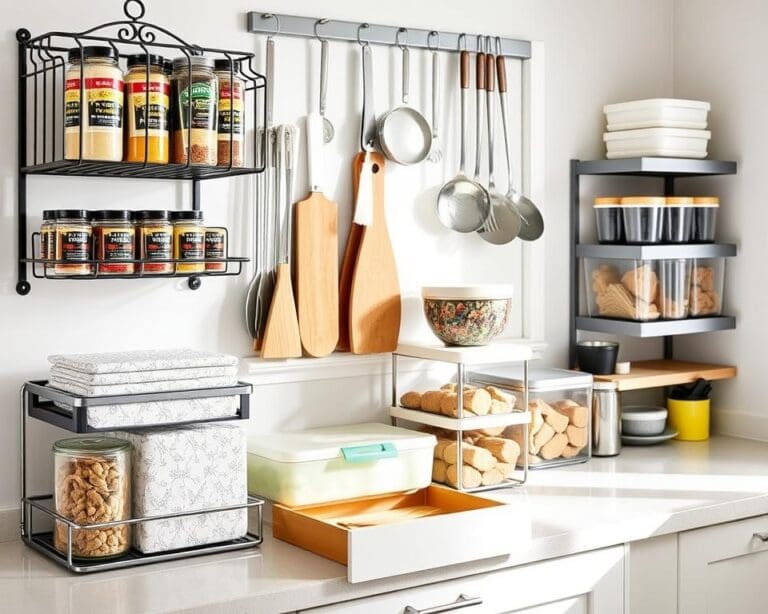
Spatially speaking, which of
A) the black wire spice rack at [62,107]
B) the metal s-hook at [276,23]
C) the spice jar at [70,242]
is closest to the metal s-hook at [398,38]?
the metal s-hook at [276,23]

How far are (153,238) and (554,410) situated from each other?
1086 millimetres

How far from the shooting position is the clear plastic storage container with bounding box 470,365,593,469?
8.70 ft

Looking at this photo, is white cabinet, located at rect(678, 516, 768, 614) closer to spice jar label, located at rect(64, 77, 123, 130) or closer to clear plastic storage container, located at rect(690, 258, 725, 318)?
clear plastic storage container, located at rect(690, 258, 725, 318)

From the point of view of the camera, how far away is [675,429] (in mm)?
3014

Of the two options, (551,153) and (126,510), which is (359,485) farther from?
(551,153)

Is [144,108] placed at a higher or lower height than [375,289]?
higher

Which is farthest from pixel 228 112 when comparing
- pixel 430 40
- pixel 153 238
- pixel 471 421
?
pixel 471 421

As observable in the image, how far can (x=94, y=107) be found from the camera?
1980mm

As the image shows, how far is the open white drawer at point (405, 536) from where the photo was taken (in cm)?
189

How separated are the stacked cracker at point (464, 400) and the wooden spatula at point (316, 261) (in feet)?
0.75

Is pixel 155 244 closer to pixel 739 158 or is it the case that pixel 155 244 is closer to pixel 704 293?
pixel 704 293

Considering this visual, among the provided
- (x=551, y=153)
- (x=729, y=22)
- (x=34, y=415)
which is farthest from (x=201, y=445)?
(x=729, y=22)

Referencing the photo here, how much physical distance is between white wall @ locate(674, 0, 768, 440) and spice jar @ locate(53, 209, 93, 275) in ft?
5.71

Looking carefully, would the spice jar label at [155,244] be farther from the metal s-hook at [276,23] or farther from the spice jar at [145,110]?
the metal s-hook at [276,23]
